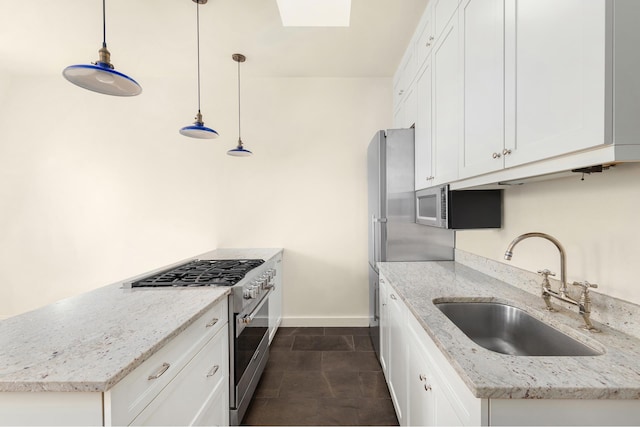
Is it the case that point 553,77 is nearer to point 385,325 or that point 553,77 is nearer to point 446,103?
point 446,103

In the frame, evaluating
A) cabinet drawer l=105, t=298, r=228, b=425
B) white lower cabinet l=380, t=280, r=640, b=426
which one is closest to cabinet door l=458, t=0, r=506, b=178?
white lower cabinet l=380, t=280, r=640, b=426

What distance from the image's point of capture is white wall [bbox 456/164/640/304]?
101 cm

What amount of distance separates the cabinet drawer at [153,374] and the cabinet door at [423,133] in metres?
1.73

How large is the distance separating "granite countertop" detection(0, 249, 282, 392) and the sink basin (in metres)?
1.28

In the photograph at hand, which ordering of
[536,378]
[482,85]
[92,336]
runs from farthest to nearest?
[482,85]
[92,336]
[536,378]

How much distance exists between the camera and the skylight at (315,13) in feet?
7.29

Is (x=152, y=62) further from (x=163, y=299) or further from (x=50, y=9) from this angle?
(x=163, y=299)

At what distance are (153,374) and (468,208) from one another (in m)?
1.84

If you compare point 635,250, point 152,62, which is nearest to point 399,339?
point 635,250

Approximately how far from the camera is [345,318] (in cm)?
324

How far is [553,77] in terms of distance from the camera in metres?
0.88

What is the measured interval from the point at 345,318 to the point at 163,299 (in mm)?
2271

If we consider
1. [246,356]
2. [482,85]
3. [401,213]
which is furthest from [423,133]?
[246,356]

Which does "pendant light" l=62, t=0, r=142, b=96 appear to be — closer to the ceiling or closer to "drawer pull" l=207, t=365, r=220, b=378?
the ceiling
